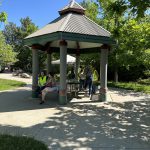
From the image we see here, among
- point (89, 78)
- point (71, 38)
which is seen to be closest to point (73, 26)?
point (71, 38)

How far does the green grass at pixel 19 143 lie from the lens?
256 inches

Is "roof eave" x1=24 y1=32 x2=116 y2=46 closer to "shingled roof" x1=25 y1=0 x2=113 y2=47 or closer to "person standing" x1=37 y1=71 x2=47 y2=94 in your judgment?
"shingled roof" x1=25 y1=0 x2=113 y2=47

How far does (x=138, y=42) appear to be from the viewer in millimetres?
17219

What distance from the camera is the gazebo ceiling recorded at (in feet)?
40.6

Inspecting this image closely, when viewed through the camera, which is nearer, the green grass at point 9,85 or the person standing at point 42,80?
the person standing at point 42,80

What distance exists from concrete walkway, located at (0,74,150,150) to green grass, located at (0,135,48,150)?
1.12 feet

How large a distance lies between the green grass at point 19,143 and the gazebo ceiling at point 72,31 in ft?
19.1

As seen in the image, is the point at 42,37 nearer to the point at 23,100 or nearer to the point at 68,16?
the point at 68,16

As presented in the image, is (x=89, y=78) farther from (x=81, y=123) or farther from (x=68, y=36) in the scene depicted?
(x=81, y=123)

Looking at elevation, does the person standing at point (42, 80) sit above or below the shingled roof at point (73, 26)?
below

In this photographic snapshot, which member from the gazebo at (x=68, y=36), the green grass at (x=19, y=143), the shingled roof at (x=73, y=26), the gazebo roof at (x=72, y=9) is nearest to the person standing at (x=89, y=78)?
the gazebo at (x=68, y=36)

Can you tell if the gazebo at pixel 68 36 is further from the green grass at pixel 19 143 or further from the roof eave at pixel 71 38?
the green grass at pixel 19 143

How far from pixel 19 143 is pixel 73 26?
743cm

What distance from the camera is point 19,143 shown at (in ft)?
22.3
